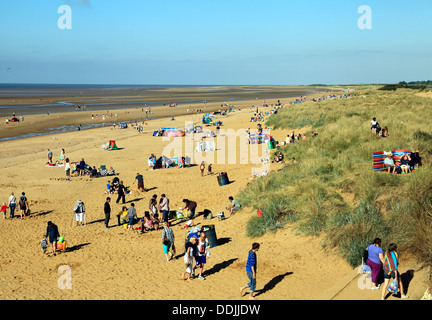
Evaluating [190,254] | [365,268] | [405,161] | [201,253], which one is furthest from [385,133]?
[190,254]

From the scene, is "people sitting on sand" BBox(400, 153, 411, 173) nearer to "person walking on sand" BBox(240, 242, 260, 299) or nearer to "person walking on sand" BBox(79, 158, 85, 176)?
"person walking on sand" BBox(240, 242, 260, 299)

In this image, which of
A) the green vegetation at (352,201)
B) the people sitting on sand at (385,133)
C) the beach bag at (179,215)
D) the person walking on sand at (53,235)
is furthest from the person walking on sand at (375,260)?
the people sitting on sand at (385,133)

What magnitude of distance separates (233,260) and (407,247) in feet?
15.1

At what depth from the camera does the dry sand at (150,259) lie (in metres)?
9.50

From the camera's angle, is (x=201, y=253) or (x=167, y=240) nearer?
(x=201, y=253)

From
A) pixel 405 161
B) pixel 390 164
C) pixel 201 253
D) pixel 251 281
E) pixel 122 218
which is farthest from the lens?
pixel 122 218

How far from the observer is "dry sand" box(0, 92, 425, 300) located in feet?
31.2

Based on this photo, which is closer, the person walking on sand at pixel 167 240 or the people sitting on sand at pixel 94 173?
the person walking on sand at pixel 167 240

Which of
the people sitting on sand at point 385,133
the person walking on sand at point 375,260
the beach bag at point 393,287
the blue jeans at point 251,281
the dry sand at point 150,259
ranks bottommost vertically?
the dry sand at point 150,259

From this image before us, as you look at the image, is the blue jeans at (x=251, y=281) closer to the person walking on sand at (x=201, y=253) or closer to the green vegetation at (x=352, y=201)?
the person walking on sand at (x=201, y=253)

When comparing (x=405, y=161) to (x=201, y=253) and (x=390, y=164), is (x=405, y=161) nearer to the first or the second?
(x=390, y=164)

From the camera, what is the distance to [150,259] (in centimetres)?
1195

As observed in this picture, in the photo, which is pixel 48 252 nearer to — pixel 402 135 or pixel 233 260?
pixel 233 260

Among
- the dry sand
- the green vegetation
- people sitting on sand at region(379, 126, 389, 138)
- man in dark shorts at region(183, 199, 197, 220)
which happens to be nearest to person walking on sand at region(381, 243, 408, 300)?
the dry sand
